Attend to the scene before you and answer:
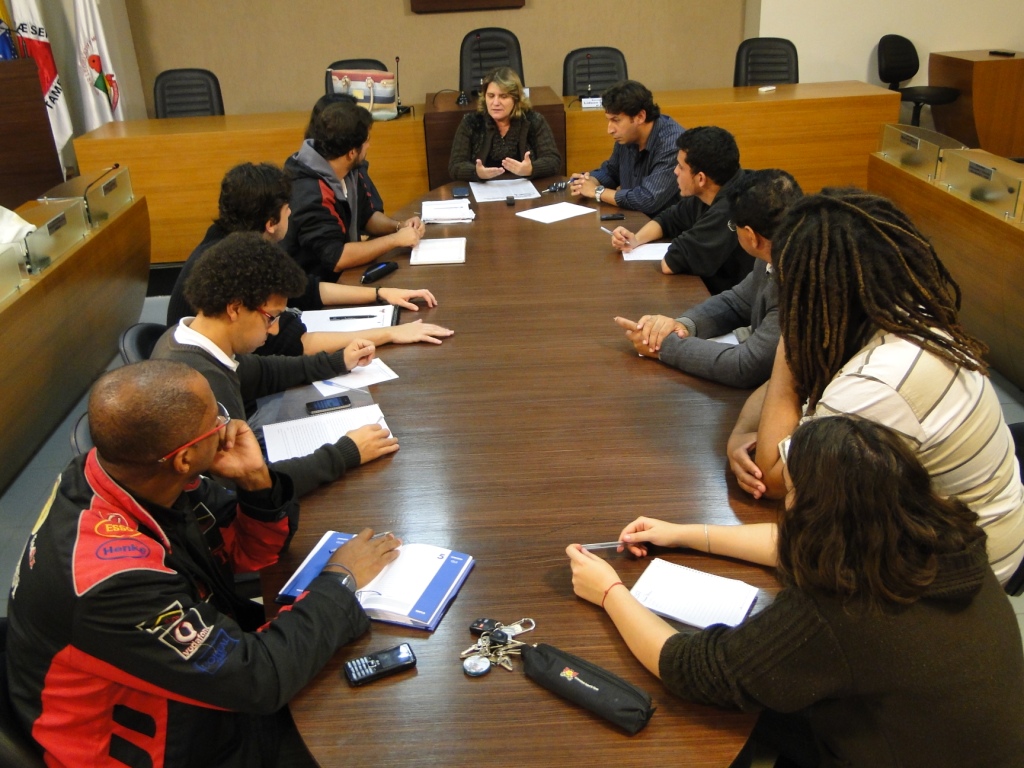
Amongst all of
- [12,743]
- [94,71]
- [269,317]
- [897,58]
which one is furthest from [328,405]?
[897,58]

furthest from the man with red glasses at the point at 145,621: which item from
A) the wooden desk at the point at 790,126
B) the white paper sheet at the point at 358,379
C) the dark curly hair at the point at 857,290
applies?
the wooden desk at the point at 790,126

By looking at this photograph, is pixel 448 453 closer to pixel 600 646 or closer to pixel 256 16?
pixel 600 646

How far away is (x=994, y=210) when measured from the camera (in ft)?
11.4

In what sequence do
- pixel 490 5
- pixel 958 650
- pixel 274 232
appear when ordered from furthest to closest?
pixel 490 5, pixel 274 232, pixel 958 650

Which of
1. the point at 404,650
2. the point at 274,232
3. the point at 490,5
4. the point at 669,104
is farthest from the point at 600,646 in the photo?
the point at 490,5

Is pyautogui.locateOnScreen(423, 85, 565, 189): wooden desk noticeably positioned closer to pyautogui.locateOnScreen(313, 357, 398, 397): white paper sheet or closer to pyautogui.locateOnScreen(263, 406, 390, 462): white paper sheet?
pyautogui.locateOnScreen(313, 357, 398, 397): white paper sheet

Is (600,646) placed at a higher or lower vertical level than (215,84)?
lower

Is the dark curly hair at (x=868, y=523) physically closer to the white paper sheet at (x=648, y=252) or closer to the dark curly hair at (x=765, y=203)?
the dark curly hair at (x=765, y=203)

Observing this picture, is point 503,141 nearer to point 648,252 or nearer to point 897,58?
point 648,252

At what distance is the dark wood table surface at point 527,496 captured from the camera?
1207mm

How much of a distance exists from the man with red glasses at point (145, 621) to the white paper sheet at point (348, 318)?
127 centimetres

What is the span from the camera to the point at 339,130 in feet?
10.7


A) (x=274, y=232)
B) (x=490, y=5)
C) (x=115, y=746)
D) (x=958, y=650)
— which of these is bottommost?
(x=115, y=746)

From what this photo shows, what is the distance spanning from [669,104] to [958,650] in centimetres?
464
